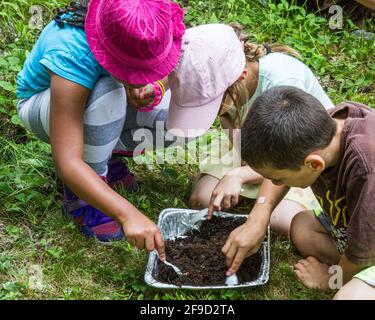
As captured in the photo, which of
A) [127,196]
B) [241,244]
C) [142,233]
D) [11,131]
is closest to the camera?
[142,233]

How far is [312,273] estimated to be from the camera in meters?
2.15

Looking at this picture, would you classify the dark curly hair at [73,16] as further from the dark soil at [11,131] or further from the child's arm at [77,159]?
the dark soil at [11,131]

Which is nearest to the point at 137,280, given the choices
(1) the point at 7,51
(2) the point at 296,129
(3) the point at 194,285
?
(3) the point at 194,285

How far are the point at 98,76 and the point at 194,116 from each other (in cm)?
35

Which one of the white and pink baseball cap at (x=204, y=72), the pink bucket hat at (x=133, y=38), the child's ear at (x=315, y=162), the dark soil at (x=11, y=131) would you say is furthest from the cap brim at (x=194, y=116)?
the dark soil at (x=11, y=131)

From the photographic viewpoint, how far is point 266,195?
2109 millimetres

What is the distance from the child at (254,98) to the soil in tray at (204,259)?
0.10 meters

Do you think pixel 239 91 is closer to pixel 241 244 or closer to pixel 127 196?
pixel 241 244

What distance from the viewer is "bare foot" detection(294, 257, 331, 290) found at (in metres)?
2.12

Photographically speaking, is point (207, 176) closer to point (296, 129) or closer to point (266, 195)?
point (266, 195)

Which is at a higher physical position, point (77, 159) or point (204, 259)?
point (77, 159)

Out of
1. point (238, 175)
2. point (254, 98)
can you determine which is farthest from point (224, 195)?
point (254, 98)

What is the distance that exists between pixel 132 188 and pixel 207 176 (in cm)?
31

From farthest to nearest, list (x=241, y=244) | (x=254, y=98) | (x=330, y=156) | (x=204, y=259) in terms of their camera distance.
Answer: (x=254, y=98)
(x=204, y=259)
(x=241, y=244)
(x=330, y=156)
